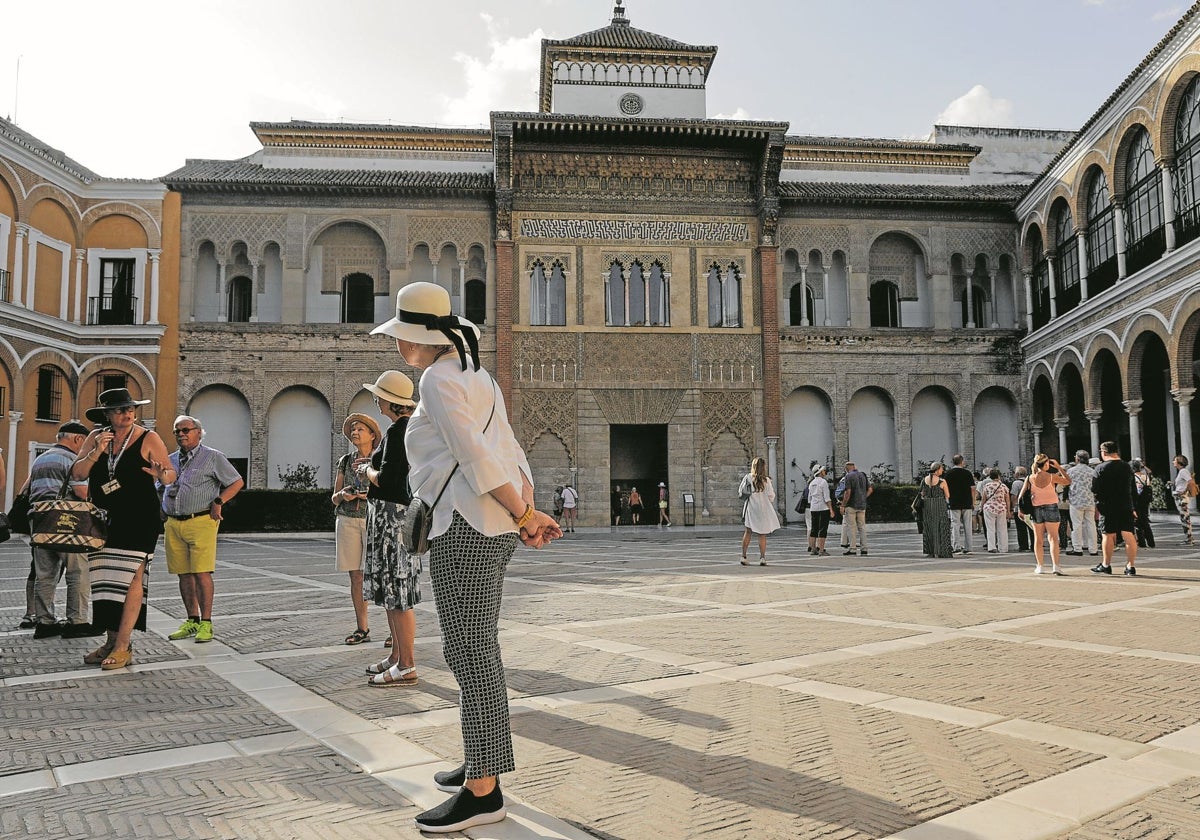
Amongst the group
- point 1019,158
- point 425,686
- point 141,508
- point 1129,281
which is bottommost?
point 425,686

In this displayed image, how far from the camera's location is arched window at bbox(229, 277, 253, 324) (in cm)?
Result: 2838

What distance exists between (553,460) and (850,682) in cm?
2244

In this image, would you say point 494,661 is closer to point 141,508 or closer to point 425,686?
point 425,686

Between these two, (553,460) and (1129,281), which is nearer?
(1129,281)

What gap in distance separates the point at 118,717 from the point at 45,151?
1041 inches

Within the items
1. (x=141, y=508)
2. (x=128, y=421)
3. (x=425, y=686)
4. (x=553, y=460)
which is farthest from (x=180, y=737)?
(x=553, y=460)

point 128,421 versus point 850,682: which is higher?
point 128,421

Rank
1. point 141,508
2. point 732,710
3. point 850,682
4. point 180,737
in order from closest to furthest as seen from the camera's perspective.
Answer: point 180,737 < point 732,710 < point 850,682 < point 141,508

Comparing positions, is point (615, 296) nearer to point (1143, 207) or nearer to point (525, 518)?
point (1143, 207)

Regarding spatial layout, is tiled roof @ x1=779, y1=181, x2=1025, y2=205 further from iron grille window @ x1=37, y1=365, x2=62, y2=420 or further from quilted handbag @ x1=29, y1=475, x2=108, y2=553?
quilted handbag @ x1=29, y1=475, x2=108, y2=553

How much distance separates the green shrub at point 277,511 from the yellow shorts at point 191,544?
17385 mm

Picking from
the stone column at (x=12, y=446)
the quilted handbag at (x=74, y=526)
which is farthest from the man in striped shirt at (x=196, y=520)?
the stone column at (x=12, y=446)

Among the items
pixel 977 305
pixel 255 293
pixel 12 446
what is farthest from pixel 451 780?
pixel 977 305

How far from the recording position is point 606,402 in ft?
90.4
